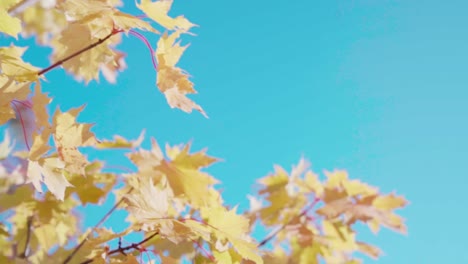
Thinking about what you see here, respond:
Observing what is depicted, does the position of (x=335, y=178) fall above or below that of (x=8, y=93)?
above

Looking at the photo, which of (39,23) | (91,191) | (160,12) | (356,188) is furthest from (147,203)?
(356,188)

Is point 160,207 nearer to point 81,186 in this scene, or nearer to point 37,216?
point 81,186

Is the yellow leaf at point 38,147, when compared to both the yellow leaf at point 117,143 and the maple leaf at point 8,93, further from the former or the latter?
the yellow leaf at point 117,143

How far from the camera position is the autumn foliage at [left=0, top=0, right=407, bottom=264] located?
3.53 ft

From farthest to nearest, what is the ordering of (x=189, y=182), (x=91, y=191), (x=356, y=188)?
1. (x=356, y=188)
2. (x=91, y=191)
3. (x=189, y=182)

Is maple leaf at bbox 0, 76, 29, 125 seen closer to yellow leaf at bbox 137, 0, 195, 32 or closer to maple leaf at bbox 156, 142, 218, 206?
yellow leaf at bbox 137, 0, 195, 32

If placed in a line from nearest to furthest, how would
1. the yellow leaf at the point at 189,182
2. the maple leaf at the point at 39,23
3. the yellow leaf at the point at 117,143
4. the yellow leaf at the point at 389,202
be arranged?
the yellow leaf at the point at 189,182
the maple leaf at the point at 39,23
the yellow leaf at the point at 117,143
the yellow leaf at the point at 389,202

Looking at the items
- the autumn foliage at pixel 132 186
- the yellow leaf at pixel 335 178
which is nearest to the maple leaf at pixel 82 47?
the autumn foliage at pixel 132 186

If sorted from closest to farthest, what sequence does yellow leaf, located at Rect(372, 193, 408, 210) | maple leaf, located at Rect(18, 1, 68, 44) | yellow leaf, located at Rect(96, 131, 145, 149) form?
→ maple leaf, located at Rect(18, 1, 68, 44)
yellow leaf, located at Rect(96, 131, 145, 149)
yellow leaf, located at Rect(372, 193, 408, 210)

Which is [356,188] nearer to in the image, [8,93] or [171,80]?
[171,80]

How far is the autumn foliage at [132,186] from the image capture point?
1076mm

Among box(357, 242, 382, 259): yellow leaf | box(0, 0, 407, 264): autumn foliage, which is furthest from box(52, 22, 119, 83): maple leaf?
box(357, 242, 382, 259): yellow leaf

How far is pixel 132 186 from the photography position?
138 centimetres

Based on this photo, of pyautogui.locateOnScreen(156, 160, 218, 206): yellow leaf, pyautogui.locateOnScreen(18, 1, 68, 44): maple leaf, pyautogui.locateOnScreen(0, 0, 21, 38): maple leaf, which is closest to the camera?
pyautogui.locateOnScreen(0, 0, 21, 38): maple leaf
